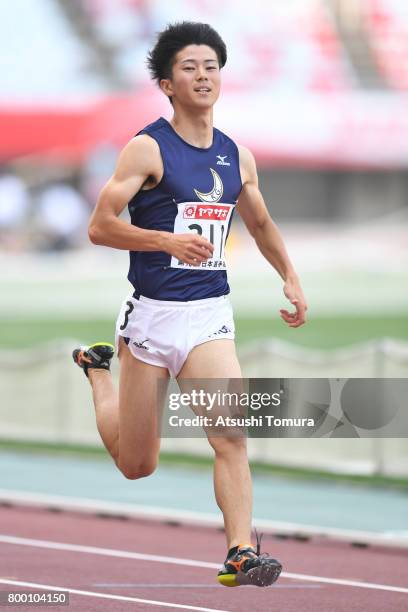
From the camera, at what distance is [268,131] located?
5006cm

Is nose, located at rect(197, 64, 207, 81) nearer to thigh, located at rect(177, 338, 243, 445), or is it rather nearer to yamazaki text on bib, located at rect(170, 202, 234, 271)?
yamazaki text on bib, located at rect(170, 202, 234, 271)

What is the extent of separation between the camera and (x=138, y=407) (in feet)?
22.2

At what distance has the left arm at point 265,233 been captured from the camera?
696 centimetres

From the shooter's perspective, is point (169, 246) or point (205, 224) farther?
point (205, 224)

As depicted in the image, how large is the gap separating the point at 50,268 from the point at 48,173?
12035 millimetres

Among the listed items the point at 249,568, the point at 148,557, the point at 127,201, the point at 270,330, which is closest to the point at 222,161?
the point at 127,201

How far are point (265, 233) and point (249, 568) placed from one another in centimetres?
171

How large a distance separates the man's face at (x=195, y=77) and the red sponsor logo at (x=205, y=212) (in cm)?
45

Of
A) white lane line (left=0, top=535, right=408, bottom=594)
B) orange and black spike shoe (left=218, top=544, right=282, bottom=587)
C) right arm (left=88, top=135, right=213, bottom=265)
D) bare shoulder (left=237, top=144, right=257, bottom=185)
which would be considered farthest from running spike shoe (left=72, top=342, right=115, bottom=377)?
white lane line (left=0, top=535, right=408, bottom=594)

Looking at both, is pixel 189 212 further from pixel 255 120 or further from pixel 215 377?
pixel 255 120

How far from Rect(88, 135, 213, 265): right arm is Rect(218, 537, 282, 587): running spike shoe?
4.09ft

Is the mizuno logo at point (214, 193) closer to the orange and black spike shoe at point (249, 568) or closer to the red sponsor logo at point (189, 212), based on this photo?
the red sponsor logo at point (189, 212)

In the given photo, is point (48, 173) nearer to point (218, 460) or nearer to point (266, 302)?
point (266, 302)

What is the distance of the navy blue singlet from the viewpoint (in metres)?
6.59
